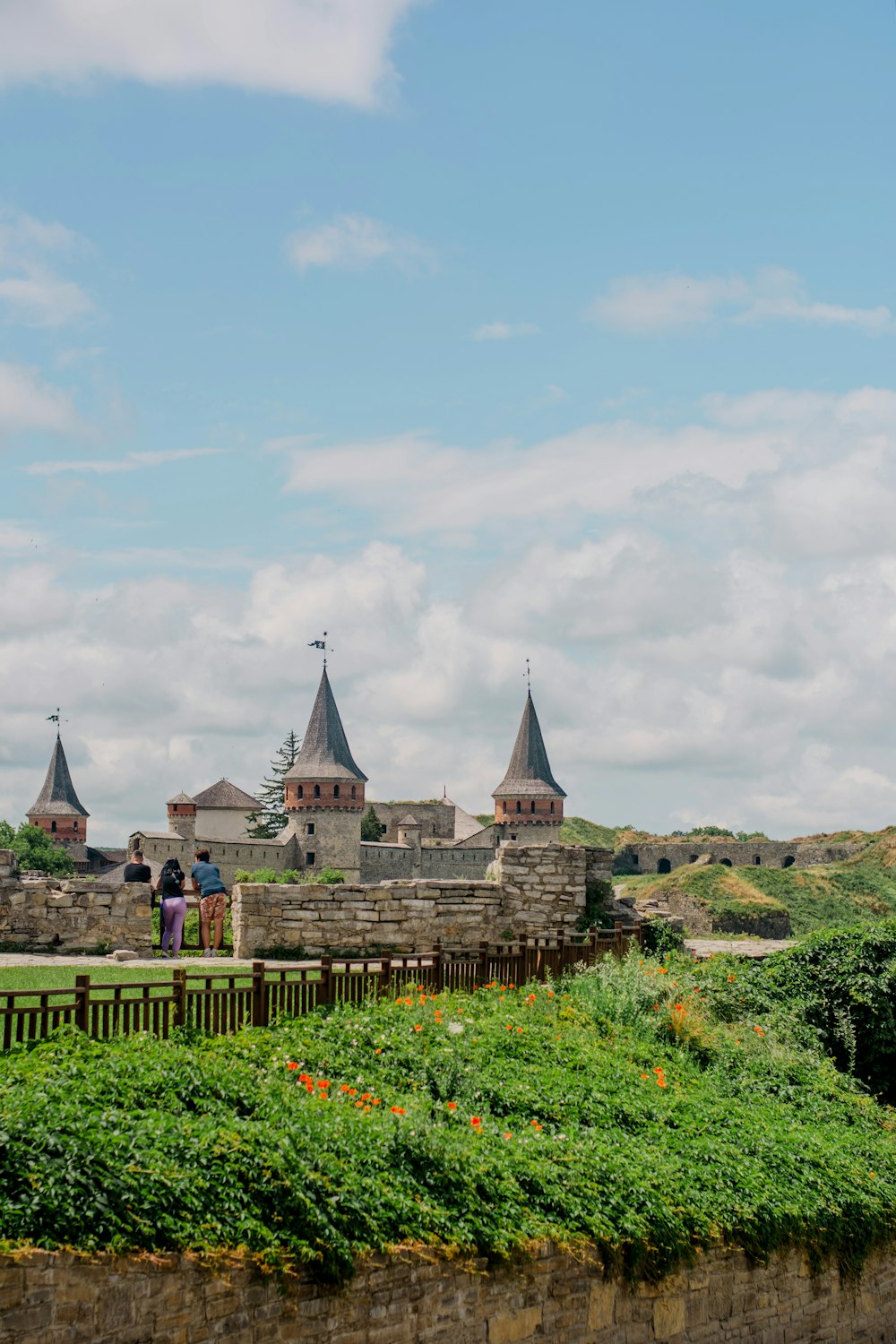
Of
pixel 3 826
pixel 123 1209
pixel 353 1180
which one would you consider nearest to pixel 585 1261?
pixel 353 1180

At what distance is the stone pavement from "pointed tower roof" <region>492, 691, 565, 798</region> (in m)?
59.6

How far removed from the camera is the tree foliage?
77125mm

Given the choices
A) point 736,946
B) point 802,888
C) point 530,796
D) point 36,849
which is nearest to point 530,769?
point 530,796

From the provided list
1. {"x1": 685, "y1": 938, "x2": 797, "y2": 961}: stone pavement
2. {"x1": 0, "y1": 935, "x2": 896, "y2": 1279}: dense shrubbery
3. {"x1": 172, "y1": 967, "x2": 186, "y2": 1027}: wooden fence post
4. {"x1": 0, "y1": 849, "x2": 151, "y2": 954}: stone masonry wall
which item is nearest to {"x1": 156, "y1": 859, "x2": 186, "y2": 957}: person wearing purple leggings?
{"x1": 0, "y1": 849, "x2": 151, "y2": 954}: stone masonry wall

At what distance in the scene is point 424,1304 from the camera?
7.55 m

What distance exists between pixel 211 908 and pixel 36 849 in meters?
68.4

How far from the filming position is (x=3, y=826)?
84312mm

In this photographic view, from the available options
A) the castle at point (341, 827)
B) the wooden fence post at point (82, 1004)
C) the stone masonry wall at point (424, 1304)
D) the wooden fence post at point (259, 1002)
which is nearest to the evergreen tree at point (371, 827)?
the castle at point (341, 827)

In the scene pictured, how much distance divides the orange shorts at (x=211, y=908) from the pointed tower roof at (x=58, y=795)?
76.6m

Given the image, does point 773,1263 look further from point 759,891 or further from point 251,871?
point 251,871

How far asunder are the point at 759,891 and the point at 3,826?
49325mm

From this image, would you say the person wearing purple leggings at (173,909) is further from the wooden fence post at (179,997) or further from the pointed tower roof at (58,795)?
the pointed tower roof at (58,795)

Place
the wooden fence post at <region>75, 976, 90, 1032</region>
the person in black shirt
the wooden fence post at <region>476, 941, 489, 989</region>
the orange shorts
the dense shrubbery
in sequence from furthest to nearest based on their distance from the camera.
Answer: the person in black shirt < the orange shorts < the wooden fence post at <region>476, 941, 489, 989</region> < the wooden fence post at <region>75, 976, 90, 1032</region> < the dense shrubbery

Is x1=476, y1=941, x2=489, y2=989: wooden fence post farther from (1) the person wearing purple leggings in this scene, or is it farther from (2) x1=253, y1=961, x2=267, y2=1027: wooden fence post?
(1) the person wearing purple leggings
